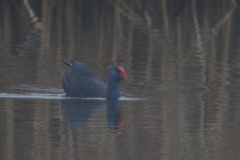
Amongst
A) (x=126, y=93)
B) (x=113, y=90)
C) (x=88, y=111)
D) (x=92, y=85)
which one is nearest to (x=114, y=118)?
(x=88, y=111)

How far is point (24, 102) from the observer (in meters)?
8.91

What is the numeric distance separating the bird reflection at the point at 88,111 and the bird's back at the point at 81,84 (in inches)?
9.3

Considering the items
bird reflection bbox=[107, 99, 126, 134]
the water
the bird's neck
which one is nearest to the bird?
the bird's neck

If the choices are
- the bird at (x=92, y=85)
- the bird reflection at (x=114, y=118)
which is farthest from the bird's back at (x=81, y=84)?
the bird reflection at (x=114, y=118)

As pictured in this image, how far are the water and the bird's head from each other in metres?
0.32

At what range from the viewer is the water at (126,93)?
21.4ft

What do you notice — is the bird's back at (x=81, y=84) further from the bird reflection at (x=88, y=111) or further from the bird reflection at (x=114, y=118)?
the bird reflection at (x=114, y=118)

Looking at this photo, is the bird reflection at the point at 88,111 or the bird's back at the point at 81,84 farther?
the bird's back at the point at 81,84

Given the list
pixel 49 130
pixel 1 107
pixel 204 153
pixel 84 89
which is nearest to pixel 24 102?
pixel 1 107

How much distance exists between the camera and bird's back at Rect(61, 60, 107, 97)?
9602 mm

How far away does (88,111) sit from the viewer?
27.6 feet

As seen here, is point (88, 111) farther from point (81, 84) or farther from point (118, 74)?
point (118, 74)

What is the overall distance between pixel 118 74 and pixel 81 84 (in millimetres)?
586

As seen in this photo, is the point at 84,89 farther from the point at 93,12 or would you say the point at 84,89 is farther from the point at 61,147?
the point at 93,12
